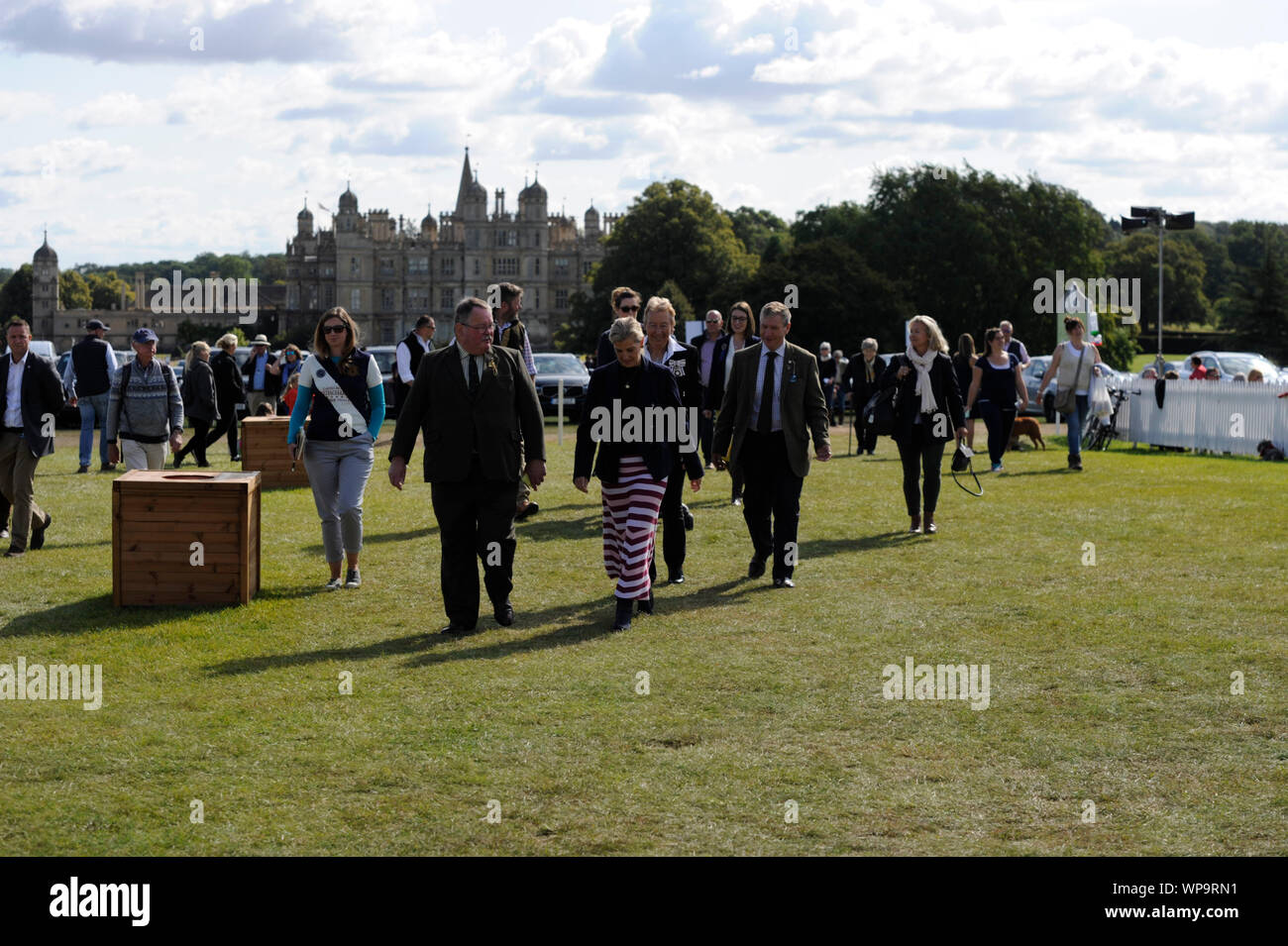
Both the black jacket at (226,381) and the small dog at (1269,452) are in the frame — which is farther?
the small dog at (1269,452)

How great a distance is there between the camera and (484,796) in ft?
20.2

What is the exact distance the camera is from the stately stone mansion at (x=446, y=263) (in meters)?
174

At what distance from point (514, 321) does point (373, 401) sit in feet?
7.99

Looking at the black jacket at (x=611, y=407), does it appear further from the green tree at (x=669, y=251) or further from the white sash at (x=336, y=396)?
the green tree at (x=669, y=251)

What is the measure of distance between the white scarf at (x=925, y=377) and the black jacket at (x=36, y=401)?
24.3 ft

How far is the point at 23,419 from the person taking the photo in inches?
491

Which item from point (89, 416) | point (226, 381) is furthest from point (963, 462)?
point (89, 416)

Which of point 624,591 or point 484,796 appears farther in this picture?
point 624,591

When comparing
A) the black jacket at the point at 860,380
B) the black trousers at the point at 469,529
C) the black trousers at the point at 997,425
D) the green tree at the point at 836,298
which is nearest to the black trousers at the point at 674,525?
the black trousers at the point at 469,529

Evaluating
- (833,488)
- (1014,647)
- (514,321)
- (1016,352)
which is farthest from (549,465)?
(1014,647)

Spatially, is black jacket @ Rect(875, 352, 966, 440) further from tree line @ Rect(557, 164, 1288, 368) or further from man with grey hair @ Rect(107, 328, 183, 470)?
tree line @ Rect(557, 164, 1288, 368)

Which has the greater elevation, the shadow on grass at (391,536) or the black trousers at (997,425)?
the black trousers at (997,425)

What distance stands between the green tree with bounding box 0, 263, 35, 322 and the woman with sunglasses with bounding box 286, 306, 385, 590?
19153 centimetres

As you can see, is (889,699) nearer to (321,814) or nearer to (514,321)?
(321,814)
